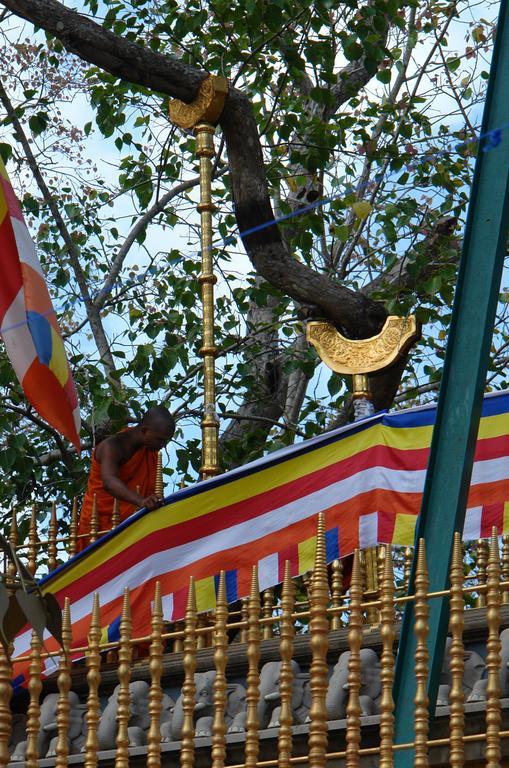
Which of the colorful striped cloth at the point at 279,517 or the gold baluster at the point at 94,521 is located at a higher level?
the gold baluster at the point at 94,521

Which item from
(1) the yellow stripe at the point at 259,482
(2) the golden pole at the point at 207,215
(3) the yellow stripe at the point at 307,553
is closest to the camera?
(3) the yellow stripe at the point at 307,553

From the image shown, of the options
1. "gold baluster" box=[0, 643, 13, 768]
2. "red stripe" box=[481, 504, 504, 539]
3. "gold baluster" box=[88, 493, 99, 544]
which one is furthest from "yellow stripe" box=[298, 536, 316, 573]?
"gold baluster" box=[88, 493, 99, 544]

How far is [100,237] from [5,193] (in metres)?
5.42

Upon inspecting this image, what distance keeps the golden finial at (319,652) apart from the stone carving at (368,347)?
2.64m

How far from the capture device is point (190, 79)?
953cm

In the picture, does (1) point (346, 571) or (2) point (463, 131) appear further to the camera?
(2) point (463, 131)

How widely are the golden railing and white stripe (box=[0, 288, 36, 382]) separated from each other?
102cm

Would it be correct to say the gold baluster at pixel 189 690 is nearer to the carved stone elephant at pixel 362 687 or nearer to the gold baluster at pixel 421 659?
the carved stone elephant at pixel 362 687

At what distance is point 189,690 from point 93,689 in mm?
489

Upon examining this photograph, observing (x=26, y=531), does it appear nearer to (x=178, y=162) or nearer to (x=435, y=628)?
(x=178, y=162)

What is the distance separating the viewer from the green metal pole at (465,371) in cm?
566

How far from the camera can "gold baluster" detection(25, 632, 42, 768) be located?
6.37 meters

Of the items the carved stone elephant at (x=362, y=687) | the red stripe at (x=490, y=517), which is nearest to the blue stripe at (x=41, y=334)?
the carved stone elephant at (x=362, y=687)

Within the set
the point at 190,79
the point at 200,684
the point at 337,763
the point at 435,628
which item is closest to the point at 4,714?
the point at 200,684
